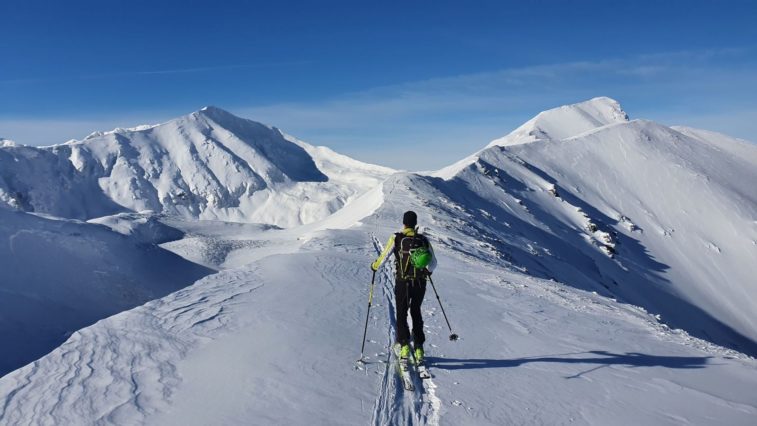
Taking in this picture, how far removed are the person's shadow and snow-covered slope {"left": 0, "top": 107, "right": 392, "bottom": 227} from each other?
403 feet

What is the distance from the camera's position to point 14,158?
118875 millimetres

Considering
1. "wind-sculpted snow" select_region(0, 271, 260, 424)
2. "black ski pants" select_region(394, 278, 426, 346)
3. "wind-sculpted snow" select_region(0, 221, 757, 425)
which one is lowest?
"wind-sculpted snow" select_region(0, 271, 260, 424)

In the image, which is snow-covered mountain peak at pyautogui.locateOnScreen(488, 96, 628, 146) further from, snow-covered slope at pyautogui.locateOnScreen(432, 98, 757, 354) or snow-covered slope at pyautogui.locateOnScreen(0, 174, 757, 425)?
snow-covered slope at pyautogui.locateOnScreen(0, 174, 757, 425)

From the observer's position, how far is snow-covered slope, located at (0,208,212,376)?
18.1 m

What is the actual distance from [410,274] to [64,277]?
20.7 meters

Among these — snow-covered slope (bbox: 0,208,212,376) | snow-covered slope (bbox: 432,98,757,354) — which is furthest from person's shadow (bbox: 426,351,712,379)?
snow-covered slope (bbox: 432,98,757,354)

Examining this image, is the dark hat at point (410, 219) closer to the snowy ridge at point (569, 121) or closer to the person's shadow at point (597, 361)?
the person's shadow at point (597, 361)

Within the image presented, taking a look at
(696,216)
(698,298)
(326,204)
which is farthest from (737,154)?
(326,204)

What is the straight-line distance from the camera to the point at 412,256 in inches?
332

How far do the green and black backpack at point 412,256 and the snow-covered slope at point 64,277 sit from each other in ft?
45.9

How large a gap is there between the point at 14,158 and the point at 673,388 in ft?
469

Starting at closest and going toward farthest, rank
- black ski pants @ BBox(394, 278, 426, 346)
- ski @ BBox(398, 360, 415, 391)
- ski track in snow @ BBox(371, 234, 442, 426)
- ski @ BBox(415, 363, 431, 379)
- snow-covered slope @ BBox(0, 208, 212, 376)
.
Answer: ski track in snow @ BBox(371, 234, 442, 426)
ski @ BBox(398, 360, 415, 391)
ski @ BBox(415, 363, 431, 379)
black ski pants @ BBox(394, 278, 426, 346)
snow-covered slope @ BBox(0, 208, 212, 376)

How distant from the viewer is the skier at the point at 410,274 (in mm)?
8430

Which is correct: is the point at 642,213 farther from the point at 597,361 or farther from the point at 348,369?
the point at 348,369
